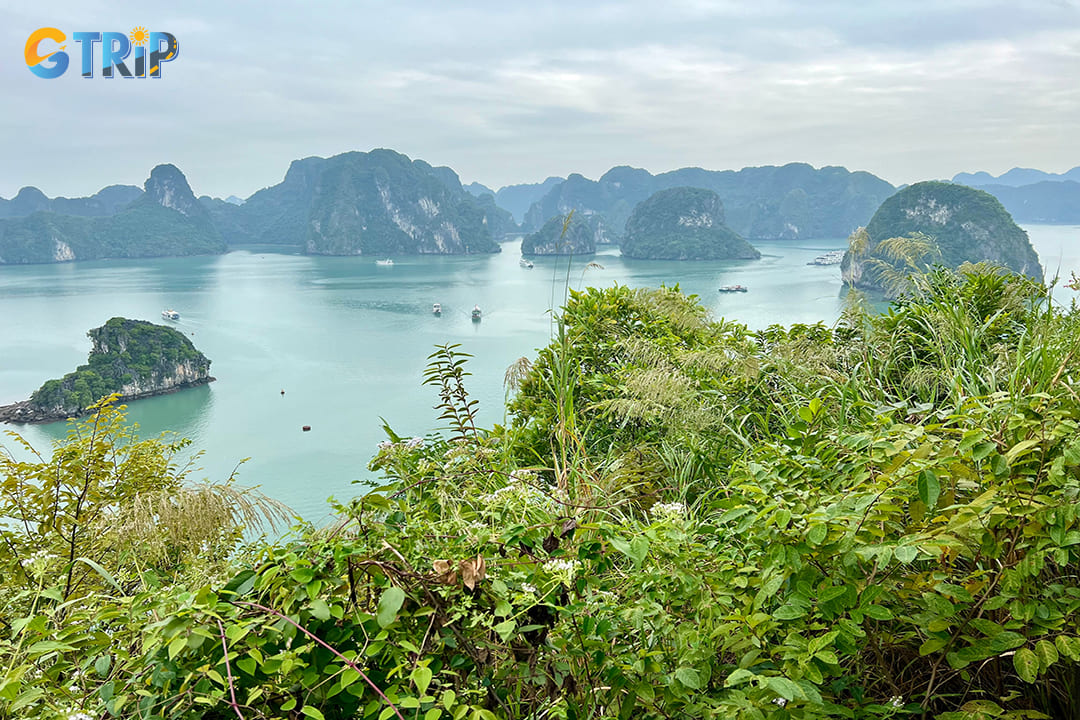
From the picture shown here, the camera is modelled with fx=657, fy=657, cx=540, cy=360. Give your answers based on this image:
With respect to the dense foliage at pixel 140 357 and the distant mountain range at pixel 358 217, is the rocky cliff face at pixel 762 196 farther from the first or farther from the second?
the dense foliage at pixel 140 357

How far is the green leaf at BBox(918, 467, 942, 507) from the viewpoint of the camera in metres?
0.78

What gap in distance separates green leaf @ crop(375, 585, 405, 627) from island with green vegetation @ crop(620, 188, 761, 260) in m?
68.7

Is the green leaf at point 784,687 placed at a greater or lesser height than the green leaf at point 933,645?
greater

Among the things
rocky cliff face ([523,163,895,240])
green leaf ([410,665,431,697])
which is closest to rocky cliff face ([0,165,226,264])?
rocky cliff face ([523,163,895,240])

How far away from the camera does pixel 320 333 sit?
121 feet

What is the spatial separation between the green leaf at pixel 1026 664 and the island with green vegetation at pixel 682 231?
68.5 metres

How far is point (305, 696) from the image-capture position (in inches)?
32.2

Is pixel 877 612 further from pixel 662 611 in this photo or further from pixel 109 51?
pixel 109 51

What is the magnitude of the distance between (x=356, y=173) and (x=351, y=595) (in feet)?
338

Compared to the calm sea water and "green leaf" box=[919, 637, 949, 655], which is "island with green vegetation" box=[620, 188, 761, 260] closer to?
the calm sea water

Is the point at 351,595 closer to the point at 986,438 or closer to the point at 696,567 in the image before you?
the point at 696,567

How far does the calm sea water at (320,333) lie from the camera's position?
20016 millimetres

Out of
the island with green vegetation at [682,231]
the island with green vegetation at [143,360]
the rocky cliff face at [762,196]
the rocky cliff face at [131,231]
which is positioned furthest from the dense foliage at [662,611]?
the rocky cliff face at [131,231]

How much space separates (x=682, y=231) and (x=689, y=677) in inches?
2952
